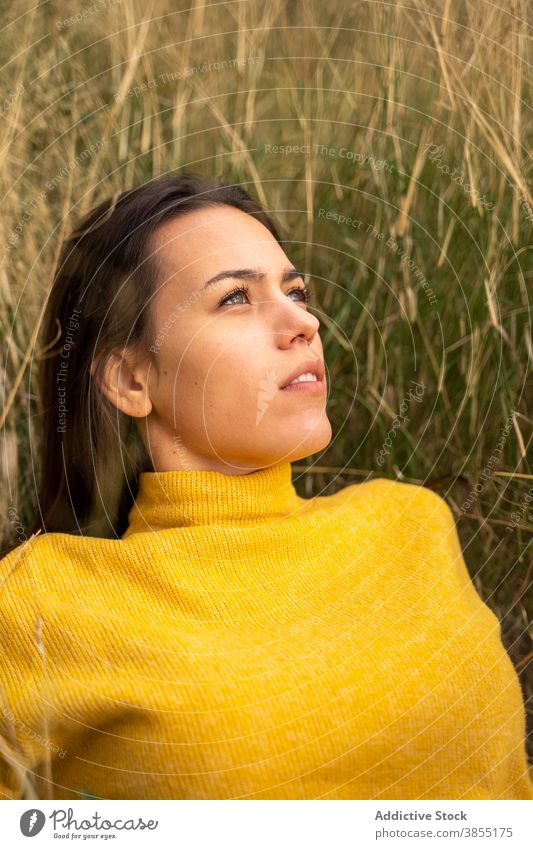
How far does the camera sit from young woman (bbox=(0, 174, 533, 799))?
101 centimetres

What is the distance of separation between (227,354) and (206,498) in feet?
0.59

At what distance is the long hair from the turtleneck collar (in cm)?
7

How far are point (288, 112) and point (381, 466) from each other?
59 cm

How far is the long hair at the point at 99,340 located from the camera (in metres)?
1.16

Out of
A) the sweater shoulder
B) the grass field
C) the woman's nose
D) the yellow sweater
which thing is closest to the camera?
the yellow sweater

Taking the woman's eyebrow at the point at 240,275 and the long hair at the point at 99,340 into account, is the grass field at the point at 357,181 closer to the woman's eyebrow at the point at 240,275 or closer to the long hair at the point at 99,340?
the long hair at the point at 99,340

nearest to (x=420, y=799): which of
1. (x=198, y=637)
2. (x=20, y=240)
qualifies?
(x=198, y=637)

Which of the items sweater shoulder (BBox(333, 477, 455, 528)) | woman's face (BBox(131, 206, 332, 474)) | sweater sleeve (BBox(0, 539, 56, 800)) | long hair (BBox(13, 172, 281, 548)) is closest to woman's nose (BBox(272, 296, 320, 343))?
woman's face (BBox(131, 206, 332, 474))

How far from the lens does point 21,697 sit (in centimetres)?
103

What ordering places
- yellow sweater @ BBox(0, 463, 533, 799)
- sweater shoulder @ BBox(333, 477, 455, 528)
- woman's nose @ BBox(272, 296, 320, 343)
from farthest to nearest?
sweater shoulder @ BBox(333, 477, 455, 528), woman's nose @ BBox(272, 296, 320, 343), yellow sweater @ BBox(0, 463, 533, 799)

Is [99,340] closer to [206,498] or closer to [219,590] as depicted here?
[206,498]

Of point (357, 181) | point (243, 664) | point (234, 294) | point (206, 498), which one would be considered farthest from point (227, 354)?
point (357, 181)

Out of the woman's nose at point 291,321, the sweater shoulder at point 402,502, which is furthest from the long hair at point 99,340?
the sweater shoulder at point 402,502

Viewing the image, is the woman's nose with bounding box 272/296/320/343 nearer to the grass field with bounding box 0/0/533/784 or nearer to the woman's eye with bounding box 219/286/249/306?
the woman's eye with bounding box 219/286/249/306
